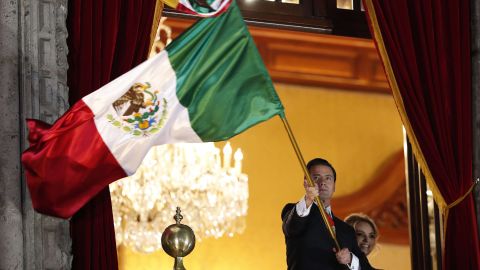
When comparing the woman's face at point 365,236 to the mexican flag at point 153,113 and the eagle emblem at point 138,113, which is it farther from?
the eagle emblem at point 138,113

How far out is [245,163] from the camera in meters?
11.5

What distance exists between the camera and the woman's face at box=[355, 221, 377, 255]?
8.04 meters

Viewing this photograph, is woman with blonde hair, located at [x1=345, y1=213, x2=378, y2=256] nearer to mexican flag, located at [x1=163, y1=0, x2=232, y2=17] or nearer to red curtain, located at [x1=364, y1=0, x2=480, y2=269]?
red curtain, located at [x1=364, y1=0, x2=480, y2=269]

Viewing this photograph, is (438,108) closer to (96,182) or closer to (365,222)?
(365,222)

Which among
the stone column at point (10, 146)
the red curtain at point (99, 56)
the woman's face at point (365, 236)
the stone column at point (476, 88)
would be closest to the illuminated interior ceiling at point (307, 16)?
the stone column at point (476, 88)

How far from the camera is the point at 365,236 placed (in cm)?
809

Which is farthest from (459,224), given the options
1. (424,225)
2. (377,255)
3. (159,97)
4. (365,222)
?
(377,255)

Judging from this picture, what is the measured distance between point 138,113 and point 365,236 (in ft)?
9.82

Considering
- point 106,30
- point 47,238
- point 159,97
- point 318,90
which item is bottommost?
point 47,238

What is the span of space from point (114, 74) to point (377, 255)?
19.0 feet

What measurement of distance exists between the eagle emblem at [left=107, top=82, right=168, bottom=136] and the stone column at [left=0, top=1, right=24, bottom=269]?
2.44 feet

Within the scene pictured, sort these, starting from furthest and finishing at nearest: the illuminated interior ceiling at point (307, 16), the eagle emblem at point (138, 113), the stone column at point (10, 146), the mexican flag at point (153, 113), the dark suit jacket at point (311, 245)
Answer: the illuminated interior ceiling at point (307, 16), the dark suit jacket at point (311, 245), the stone column at point (10, 146), the eagle emblem at point (138, 113), the mexican flag at point (153, 113)

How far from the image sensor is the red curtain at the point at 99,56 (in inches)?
240

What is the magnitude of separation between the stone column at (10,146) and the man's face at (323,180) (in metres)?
1.75
